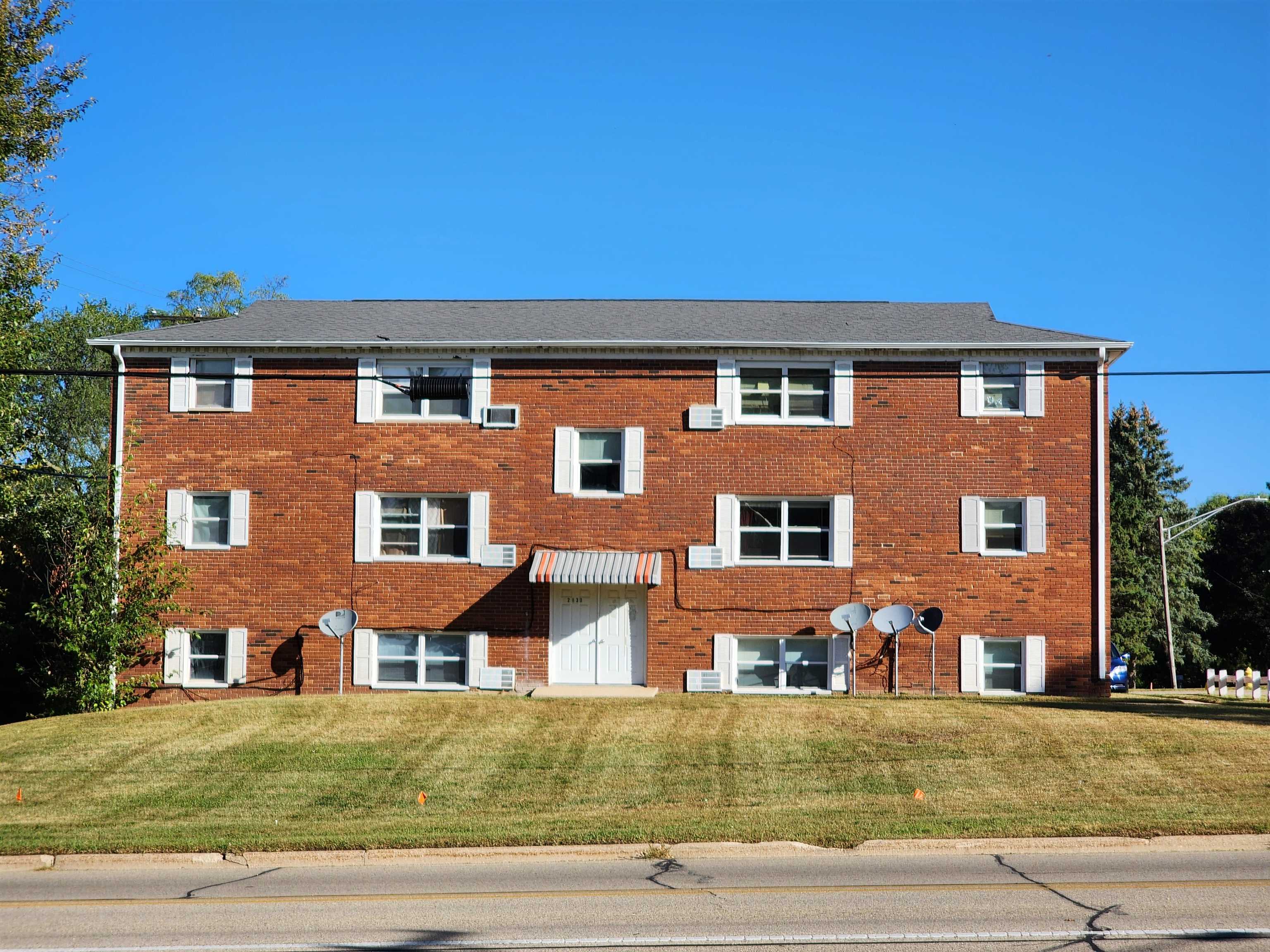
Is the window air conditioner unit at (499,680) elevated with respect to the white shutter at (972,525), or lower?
lower

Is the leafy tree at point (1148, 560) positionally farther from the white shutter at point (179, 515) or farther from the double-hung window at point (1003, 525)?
the white shutter at point (179, 515)

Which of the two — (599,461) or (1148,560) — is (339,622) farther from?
(1148,560)

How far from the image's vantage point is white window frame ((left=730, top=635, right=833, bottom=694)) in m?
23.6

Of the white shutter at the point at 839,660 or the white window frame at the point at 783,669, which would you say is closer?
the white shutter at the point at 839,660

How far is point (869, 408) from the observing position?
78.5 ft

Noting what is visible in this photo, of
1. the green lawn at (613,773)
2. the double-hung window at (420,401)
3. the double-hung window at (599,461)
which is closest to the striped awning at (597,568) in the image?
the double-hung window at (599,461)

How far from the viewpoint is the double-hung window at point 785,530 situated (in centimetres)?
2392

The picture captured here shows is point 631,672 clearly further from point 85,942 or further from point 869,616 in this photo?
point 85,942

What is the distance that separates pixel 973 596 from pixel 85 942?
1819 cm

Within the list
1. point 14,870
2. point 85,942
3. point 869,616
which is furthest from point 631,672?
point 85,942

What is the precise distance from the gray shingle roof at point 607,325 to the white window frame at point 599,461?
1.78 meters

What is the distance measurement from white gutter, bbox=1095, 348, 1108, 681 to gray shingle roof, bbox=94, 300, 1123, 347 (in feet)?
4.12

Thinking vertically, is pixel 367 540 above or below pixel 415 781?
above

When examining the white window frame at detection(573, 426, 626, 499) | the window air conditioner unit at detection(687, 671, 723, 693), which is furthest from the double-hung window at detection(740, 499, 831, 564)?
the white window frame at detection(573, 426, 626, 499)
